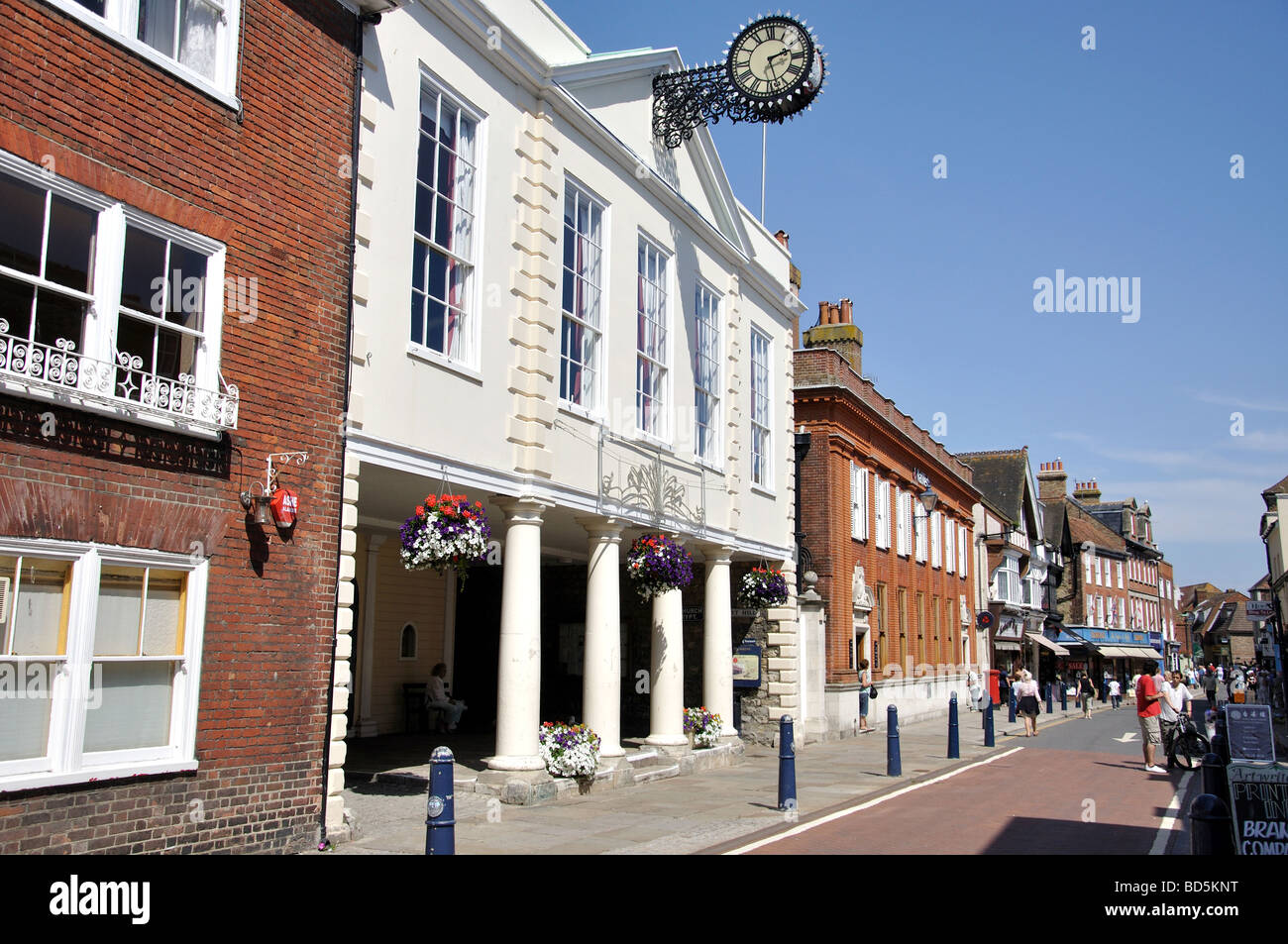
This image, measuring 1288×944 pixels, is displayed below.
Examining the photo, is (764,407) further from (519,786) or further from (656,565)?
(519,786)

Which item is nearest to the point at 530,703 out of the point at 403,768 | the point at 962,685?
the point at 403,768

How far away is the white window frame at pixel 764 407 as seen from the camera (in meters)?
20.6

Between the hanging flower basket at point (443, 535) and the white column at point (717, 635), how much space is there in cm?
796

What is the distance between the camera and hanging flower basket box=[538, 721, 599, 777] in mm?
13211

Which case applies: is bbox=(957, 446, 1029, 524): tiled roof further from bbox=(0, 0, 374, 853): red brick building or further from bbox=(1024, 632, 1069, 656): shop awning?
bbox=(0, 0, 374, 853): red brick building

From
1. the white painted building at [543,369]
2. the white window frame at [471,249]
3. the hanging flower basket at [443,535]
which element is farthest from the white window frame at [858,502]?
the hanging flower basket at [443,535]

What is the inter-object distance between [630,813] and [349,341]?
6257 mm

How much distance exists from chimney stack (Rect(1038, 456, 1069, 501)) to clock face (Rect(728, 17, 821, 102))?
54.4m

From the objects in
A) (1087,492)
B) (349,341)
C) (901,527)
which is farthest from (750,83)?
(1087,492)

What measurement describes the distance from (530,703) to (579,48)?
9069 millimetres

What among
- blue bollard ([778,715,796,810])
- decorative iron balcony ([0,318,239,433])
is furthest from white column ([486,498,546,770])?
decorative iron balcony ([0,318,239,433])

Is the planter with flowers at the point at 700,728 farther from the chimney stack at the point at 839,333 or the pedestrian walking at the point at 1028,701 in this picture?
the chimney stack at the point at 839,333

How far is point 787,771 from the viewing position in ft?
40.5
